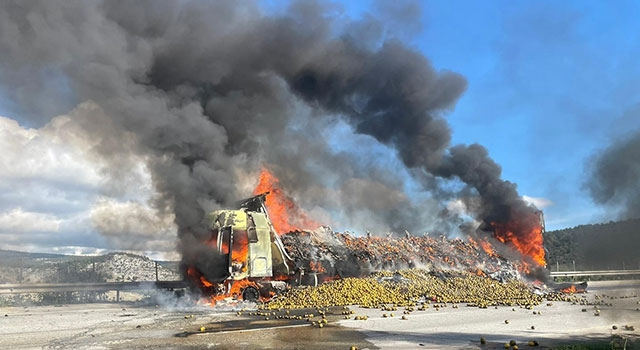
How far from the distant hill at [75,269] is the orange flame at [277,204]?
681 cm

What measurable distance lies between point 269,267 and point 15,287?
14069mm

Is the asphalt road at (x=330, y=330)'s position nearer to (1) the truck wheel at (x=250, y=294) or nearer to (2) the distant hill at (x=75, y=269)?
(1) the truck wheel at (x=250, y=294)

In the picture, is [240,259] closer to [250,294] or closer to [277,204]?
[250,294]

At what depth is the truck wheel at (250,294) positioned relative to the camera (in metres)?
22.4

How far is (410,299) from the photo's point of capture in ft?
72.2

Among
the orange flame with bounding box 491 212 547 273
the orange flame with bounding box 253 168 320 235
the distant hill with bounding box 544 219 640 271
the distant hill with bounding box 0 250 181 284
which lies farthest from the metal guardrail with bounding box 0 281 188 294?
the orange flame with bounding box 491 212 547 273

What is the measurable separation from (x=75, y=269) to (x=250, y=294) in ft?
67.2

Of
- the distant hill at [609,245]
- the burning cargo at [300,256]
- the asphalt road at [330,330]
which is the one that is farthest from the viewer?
the burning cargo at [300,256]

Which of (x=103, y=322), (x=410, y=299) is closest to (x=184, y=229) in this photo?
(x=103, y=322)

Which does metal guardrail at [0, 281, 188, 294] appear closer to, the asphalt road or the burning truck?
the burning truck

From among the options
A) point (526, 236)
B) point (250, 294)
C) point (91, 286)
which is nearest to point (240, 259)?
point (250, 294)

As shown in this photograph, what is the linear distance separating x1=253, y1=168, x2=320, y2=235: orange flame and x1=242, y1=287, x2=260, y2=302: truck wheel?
245 inches

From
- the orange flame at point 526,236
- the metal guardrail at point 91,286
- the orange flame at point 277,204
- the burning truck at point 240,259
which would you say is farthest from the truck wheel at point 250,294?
the orange flame at point 526,236

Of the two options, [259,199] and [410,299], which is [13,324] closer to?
[259,199]
